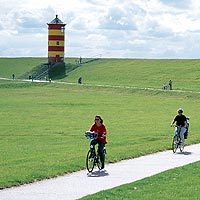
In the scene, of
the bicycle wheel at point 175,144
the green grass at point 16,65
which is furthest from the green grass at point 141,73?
the bicycle wheel at point 175,144

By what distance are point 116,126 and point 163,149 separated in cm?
1271

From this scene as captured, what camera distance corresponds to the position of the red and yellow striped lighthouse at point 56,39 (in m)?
126

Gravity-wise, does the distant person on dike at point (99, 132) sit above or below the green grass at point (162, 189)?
above

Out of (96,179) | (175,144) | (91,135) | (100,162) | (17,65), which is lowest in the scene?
(96,179)

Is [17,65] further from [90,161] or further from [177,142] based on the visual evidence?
[90,161]

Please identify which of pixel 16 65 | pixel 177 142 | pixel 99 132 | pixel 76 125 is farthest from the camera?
pixel 16 65

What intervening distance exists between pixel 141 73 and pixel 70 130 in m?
80.1

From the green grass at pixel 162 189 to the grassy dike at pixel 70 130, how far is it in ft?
9.99

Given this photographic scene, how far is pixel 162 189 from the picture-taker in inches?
675

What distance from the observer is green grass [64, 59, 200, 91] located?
10369 centimetres

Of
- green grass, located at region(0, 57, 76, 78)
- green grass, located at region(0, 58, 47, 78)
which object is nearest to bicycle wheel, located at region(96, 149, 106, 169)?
green grass, located at region(0, 57, 76, 78)

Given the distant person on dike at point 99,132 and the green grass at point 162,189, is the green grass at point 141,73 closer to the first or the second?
the distant person on dike at point 99,132

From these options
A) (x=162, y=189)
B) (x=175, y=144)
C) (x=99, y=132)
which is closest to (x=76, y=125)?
(x=175, y=144)

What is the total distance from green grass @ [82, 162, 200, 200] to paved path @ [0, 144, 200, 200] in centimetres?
55
